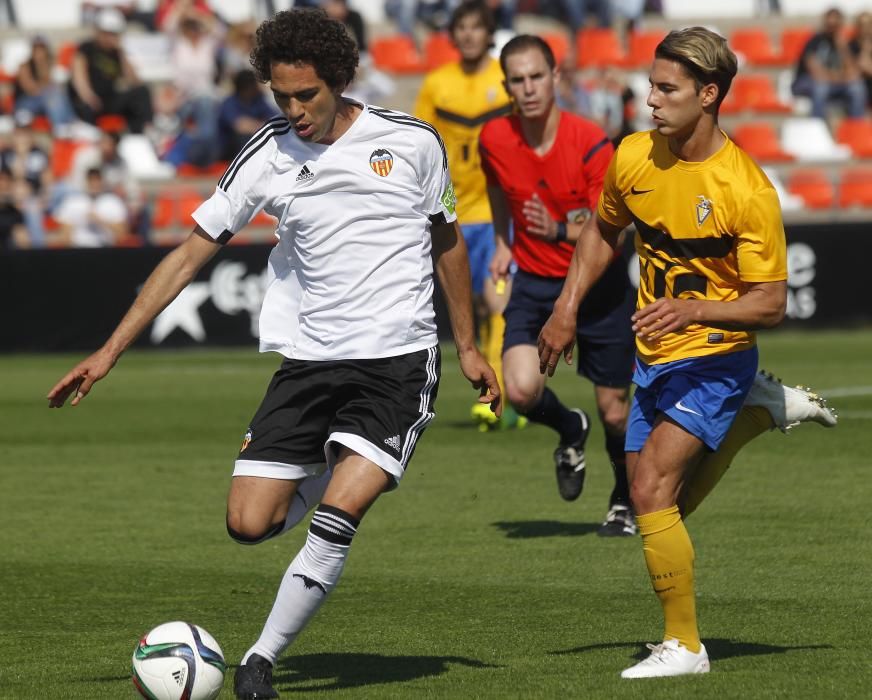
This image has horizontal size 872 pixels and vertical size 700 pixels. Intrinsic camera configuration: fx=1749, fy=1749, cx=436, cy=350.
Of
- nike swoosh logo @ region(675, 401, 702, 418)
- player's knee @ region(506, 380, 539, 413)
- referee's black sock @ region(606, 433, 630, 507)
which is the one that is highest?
nike swoosh logo @ region(675, 401, 702, 418)

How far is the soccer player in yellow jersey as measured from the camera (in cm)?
569

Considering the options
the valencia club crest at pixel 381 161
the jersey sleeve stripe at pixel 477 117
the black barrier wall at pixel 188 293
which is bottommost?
the black barrier wall at pixel 188 293

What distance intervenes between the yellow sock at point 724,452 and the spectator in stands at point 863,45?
1905 cm

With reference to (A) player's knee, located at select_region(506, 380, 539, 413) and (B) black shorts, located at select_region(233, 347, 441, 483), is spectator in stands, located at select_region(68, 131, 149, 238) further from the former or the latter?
(B) black shorts, located at select_region(233, 347, 441, 483)

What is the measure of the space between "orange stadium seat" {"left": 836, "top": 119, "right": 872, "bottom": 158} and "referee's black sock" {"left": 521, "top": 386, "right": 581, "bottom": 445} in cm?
1658

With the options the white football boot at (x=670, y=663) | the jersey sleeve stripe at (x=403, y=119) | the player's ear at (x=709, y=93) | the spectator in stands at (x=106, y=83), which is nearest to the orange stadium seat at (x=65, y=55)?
the spectator in stands at (x=106, y=83)

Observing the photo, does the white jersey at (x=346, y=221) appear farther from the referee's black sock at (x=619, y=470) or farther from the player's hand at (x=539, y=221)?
the referee's black sock at (x=619, y=470)

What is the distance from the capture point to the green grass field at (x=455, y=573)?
19.3 feet

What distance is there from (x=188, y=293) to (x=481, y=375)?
14304 mm

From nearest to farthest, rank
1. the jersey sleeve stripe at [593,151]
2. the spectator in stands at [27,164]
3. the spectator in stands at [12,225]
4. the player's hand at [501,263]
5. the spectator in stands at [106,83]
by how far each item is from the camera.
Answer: the jersey sleeve stripe at [593,151]
the player's hand at [501,263]
the spectator in stands at [12,225]
the spectator in stands at [27,164]
the spectator in stands at [106,83]

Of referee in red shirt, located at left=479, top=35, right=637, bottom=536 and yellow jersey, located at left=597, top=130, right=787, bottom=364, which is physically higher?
yellow jersey, located at left=597, top=130, right=787, bottom=364

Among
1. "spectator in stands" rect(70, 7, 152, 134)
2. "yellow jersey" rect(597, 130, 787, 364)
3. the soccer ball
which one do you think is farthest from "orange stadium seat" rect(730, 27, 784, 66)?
the soccer ball

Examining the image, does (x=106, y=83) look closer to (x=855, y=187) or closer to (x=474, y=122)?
(x=855, y=187)

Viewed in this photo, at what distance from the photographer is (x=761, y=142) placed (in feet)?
81.6
